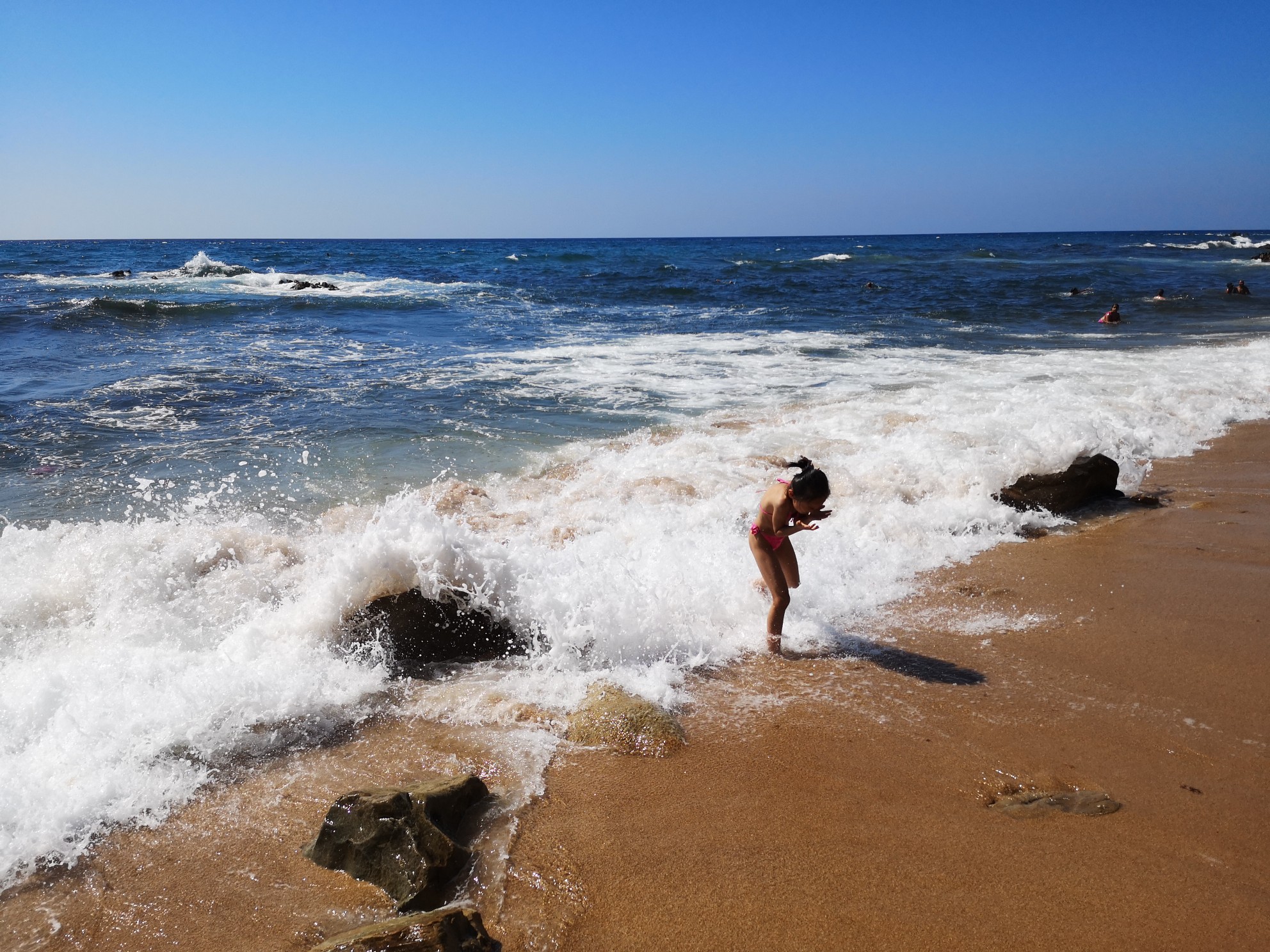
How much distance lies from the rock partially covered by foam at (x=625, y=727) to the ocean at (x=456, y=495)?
0.59 ft

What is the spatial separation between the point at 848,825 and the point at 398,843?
5.00 ft

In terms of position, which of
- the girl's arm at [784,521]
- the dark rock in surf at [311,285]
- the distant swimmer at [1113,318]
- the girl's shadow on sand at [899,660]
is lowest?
the girl's shadow on sand at [899,660]

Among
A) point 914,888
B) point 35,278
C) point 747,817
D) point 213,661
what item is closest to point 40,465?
point 213,661

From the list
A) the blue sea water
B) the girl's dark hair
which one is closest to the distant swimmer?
the blue sea water

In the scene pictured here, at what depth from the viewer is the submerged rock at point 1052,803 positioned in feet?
9.22

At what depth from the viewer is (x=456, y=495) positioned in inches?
262

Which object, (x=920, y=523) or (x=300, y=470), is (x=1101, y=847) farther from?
(x=300, y=470)

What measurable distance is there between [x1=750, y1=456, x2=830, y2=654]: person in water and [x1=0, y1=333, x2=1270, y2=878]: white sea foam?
0.19m

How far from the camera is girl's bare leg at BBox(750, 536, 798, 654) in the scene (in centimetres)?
407

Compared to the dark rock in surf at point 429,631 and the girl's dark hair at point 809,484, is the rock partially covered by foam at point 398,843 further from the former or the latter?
the girl's dark hair at point 809,484

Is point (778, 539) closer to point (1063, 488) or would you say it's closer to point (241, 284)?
point (1063, 488)

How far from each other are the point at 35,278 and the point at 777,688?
38.3 meters

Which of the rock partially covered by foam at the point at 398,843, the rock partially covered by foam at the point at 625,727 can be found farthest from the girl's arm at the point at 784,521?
the rock partially covered by foam at the point at 398,843

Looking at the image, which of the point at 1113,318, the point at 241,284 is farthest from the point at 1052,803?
the point at 241,284
